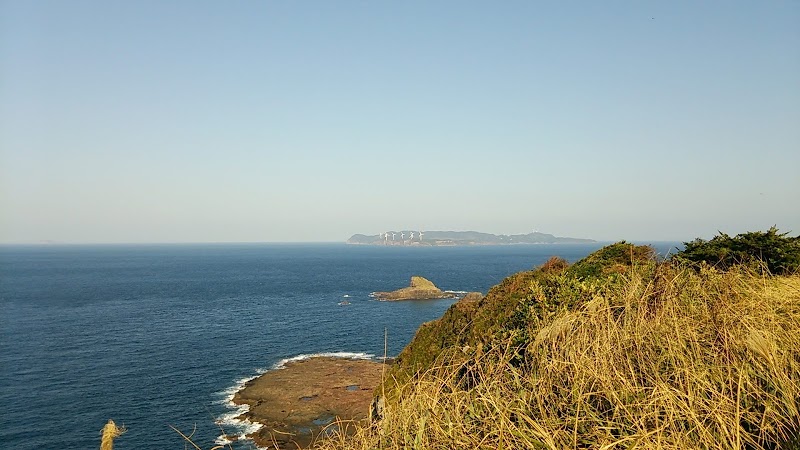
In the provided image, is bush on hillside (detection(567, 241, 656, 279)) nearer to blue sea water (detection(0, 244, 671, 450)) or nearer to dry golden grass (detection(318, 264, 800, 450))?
dry golden grass (detection(318, 264, 800, 450))

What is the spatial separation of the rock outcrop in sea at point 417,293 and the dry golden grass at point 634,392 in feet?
321

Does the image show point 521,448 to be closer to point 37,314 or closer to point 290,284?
point 37,314

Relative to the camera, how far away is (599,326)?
271 inches

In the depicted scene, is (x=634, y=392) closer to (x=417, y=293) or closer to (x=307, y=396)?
(x=307, y=396)

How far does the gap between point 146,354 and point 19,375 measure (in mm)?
11883

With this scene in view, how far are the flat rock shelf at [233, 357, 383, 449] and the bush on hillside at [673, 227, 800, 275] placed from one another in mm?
26172

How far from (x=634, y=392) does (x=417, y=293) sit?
10243cm

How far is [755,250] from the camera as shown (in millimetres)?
21672

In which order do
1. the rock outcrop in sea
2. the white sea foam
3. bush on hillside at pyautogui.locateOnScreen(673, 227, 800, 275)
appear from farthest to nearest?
1. the rock outcrop in sea
2. the white sea foam
3. bush on hillside at pyautogui.locateOnScreen(673, 227, 800, 275)

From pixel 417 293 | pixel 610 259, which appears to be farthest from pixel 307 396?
pixel 417 293

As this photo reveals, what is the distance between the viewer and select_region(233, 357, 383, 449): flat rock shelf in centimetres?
3850

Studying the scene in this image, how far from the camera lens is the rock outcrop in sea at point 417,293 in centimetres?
10463

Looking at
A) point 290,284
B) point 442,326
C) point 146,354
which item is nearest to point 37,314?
point 146,354

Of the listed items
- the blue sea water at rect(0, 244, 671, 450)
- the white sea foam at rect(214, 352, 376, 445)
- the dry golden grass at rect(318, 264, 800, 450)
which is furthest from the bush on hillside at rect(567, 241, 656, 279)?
the white sea foam at rect(214, 352, 376, 445)
